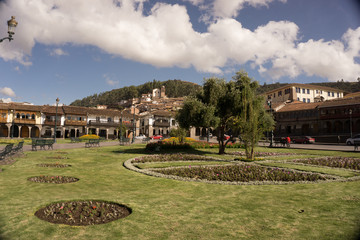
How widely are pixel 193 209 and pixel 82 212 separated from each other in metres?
2.60

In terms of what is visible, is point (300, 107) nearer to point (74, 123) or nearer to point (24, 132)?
point (74, 123)

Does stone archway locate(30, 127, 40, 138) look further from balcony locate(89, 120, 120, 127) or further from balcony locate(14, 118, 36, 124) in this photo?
balcony locate(89, 120, 120, 127)

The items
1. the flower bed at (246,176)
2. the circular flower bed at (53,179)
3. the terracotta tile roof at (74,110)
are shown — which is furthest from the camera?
the terracotta tile roof at (74,110)

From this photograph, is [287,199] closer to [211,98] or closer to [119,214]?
[119,214]

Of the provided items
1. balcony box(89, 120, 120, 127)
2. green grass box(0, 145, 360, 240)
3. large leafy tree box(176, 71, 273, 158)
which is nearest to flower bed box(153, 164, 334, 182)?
green grass box(0, 145, 360, 240)

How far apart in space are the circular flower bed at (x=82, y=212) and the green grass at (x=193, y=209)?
223 millimetres

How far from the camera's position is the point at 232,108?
20344mm

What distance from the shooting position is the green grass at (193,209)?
433 cm

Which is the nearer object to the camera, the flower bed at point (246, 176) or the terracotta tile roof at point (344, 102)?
the flower bed at point (246, 176)

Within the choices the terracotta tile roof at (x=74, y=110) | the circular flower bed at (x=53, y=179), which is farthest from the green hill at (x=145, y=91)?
the circular flower bed at (x=53, y=179)

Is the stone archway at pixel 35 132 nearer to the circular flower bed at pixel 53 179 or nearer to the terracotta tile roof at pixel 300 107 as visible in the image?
the circular flower bed at pixel 53 179

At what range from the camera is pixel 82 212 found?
17.3 ft

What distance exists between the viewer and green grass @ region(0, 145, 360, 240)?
14.2 feet

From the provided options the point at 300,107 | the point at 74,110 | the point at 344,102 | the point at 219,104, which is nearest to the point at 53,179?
the point at 219,104
